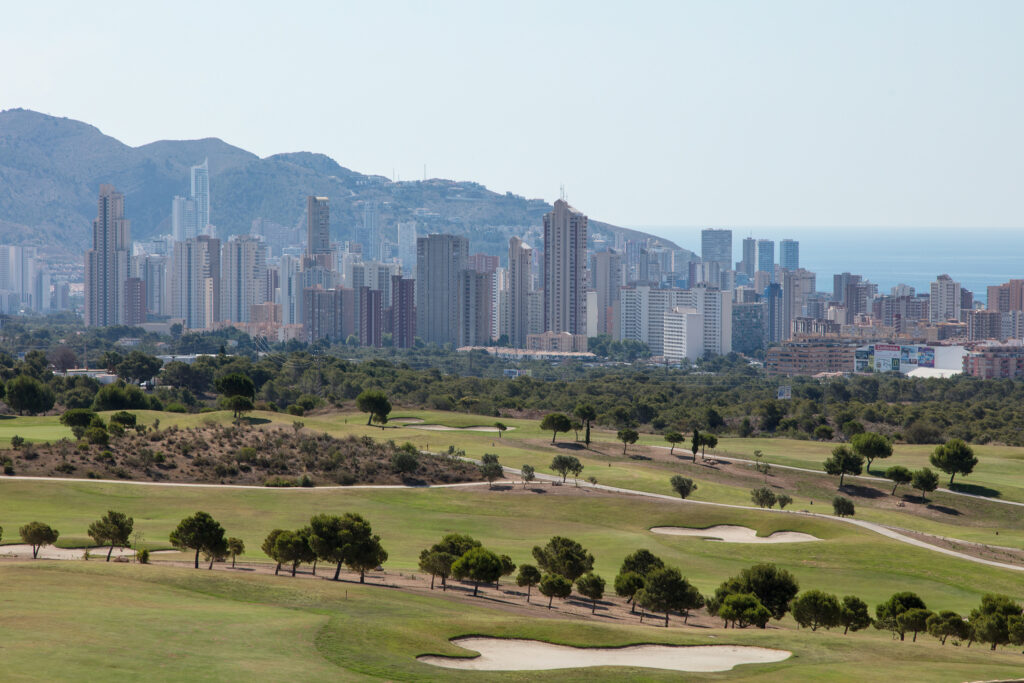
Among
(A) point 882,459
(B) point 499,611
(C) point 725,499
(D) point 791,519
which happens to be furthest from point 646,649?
(A) point 882,459

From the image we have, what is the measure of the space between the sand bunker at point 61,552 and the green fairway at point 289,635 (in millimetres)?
5983

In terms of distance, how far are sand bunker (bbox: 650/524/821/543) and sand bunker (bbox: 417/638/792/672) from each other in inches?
1006

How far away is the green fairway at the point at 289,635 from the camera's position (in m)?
27.8

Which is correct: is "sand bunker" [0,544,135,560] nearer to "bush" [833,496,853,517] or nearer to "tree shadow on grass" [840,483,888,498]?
"bush" [833,496,853,517]

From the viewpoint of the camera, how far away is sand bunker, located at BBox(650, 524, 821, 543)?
6069 centimetres

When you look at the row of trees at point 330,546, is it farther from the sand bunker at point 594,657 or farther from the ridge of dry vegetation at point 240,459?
the ridge of dry vegetation at point 240,459

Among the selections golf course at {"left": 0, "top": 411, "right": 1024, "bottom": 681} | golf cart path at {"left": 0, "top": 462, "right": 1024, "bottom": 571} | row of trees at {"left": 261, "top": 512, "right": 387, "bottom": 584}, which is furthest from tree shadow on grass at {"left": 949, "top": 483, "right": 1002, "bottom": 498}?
row of trees at {"left": 261, "top": 512, "right": 387, "bottom": 584}

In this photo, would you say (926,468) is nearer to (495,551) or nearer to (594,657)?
(495,551)

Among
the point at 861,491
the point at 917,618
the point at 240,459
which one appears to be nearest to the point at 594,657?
the point at 917,618

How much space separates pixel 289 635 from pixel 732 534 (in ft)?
119

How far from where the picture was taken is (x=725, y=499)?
75.0m

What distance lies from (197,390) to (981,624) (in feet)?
360

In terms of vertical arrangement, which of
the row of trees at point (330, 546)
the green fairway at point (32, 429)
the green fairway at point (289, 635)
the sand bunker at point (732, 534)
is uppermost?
the green fairway at point (32, 429)

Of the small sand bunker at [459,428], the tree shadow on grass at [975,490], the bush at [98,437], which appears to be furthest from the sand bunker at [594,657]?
the small sand bunker at [459,428]
